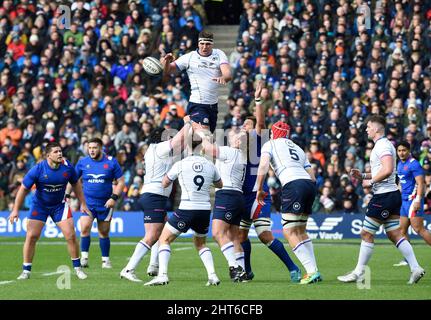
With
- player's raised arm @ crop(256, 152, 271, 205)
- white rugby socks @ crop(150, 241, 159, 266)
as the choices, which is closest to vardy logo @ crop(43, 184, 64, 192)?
white rugby socks @ crop(150, 241, 159, 266)

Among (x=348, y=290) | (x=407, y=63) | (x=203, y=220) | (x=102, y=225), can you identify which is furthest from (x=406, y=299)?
(x=407, y=63)

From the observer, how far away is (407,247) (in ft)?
55.7

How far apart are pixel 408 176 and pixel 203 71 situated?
5.54 metres

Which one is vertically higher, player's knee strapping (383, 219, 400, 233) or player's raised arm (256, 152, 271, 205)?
player's raised arm (256, 152, 271, 205)

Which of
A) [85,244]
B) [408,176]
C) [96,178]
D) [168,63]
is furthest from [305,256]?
[96,178]

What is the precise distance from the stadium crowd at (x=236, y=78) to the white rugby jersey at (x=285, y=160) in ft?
37.2

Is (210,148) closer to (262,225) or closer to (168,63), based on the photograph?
(262,225)

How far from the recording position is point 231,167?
57.5 feet

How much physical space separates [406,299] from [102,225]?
861 centimetres

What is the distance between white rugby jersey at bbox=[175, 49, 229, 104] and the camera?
18.6 meters

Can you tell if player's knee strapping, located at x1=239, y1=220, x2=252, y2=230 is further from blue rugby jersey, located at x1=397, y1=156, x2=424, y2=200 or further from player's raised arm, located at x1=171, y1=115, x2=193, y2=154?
blue rugby jersey, located at x1=397, y1=156, x2=424, y2=200

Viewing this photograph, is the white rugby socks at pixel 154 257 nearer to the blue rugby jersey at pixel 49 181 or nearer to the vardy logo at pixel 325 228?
the blue rugby jersey at pixel 49 181

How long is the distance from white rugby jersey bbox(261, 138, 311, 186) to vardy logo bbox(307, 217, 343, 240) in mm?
12320

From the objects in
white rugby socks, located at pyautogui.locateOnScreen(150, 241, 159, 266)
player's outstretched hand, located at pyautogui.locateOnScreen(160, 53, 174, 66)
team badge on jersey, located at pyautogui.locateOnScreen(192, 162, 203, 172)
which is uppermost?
player's outstretched hand, located at pyautogui.locateOnScreen(160, 53, 174, 66)
